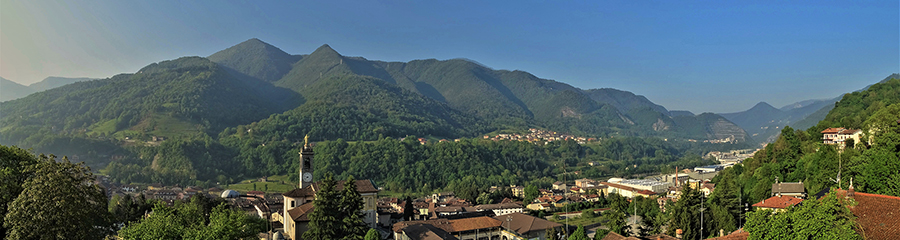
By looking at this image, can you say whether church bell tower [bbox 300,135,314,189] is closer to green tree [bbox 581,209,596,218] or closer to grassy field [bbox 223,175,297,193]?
green tree [bbox 581,209,596,218]

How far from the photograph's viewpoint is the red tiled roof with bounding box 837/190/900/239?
1461cm

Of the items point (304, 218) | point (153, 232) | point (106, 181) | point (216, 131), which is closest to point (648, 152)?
point (216, 131)

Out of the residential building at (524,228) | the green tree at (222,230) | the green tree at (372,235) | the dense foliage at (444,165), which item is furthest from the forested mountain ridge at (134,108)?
the green tree at (222,230)

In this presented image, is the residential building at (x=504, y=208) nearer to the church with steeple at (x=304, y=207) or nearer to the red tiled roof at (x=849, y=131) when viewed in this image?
the church with steeple at (x=304, y=207)

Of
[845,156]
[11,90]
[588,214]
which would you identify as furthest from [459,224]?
[11,90]

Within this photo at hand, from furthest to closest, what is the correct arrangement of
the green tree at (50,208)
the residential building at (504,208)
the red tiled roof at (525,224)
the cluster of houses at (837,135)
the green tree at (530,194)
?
the green tree at (530,194) < the residential building at (504,208) < the cluster of houses at (837,135) < the red tiled roof at (525,224) < the green tree at (50,208)

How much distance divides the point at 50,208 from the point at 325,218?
12996mm

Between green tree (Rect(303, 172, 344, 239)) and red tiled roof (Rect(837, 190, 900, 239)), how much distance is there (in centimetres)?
2260

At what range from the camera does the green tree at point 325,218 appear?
2889cm

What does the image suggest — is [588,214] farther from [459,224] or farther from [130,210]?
[130,210]

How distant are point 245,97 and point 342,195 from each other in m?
158

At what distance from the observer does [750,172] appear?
4534 cm

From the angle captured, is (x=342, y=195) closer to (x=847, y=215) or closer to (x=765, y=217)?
(x=765, y=217)

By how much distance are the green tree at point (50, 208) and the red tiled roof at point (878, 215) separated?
23928 millimetres
